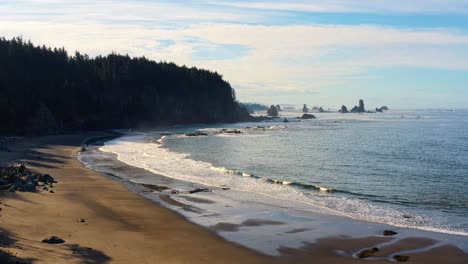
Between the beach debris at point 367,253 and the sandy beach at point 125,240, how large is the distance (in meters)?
0.23

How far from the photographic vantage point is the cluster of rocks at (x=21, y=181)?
26.6m

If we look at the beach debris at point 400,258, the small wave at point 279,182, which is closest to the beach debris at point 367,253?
the beach debris at point 400,258

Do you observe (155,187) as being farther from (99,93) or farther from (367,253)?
(99,93)

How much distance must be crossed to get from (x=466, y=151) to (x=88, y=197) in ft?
160

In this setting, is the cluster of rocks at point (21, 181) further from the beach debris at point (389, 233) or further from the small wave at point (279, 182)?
the beach debris at point (389, 233)

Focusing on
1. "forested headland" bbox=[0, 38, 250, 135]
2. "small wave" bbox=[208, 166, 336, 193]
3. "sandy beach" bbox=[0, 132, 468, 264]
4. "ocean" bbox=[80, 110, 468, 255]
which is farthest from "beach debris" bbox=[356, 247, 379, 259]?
"forested headland" bbox=[0, 38, 250, 135]

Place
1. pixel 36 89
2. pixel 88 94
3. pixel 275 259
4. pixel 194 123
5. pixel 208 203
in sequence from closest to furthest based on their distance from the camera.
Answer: pixel 275 259
pixel 208 203
pixel 36 89
pixel 88 94
pixel 194 123

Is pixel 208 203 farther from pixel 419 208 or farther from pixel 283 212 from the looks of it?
pixel 419 208

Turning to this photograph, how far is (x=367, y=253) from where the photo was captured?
17.6 metres

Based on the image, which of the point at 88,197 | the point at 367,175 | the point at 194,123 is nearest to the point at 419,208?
the point at 367,175

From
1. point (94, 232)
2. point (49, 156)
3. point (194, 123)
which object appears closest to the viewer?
point (94, 232)

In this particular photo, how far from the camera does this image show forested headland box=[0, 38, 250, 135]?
277ft

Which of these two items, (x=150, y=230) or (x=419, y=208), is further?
(x=419, y=208)

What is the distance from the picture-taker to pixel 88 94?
108 metres
